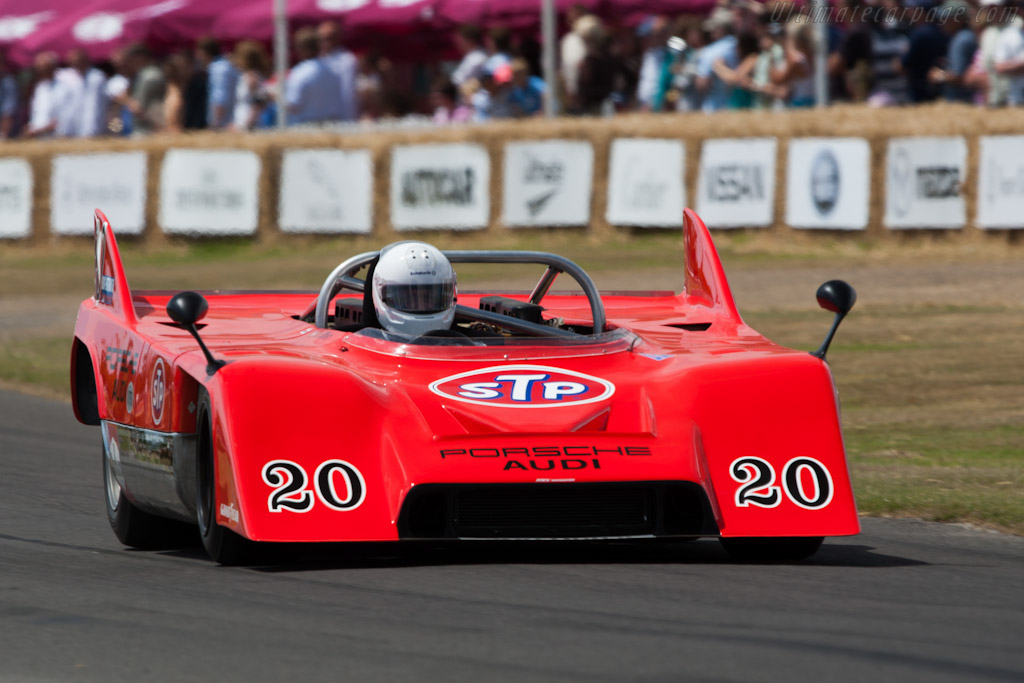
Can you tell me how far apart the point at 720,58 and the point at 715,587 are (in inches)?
534

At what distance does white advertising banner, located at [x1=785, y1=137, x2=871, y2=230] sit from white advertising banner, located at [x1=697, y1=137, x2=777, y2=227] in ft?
0.79

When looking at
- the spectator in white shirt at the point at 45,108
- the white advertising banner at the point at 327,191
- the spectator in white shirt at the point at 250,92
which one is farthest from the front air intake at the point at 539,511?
the spectator in white shirt at the point at 45,108

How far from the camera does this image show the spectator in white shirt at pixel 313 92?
68.6ft

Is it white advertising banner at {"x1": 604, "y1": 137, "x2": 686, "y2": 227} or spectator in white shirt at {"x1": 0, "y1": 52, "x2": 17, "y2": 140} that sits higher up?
spectator in white shirt at {"x1": 0, "y1": 52, "x2": 17, "y2": 140}

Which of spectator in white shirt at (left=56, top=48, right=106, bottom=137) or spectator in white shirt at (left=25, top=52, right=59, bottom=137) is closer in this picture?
spectator in white shirt at (left=56, top=48, right=106, bottom=137)

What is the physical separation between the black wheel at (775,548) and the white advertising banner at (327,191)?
15.1 metres

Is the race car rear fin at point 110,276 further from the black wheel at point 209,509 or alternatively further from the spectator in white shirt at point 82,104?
the spectator in white shirt at point 82,104

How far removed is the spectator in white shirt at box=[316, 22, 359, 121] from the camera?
2053 cm

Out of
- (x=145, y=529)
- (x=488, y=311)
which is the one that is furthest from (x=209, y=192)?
(x=145, y=529)

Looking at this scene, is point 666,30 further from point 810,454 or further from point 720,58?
point 810,454

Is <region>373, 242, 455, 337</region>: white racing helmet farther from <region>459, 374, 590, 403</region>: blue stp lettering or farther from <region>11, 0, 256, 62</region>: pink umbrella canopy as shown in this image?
<region>11, 0, 256, 62</region>: pink umbrella canopy

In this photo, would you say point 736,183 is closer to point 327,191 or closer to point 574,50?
point 574,50

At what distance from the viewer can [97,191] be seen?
23.0m

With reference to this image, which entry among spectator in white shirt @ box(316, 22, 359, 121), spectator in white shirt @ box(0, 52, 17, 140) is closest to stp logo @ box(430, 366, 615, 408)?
spectator in white shirt @ box(316, 22, 359, 121)
